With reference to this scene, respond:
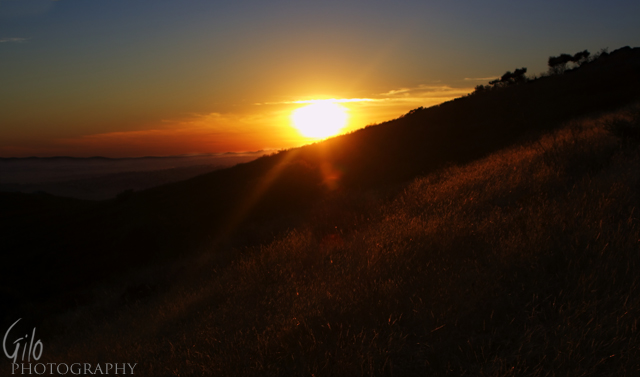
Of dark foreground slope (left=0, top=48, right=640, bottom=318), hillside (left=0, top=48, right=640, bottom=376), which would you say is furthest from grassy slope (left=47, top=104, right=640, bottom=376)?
dark foreground slope (left=0, top=48, right=640, bottom=318)

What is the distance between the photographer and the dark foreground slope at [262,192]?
12594 mm

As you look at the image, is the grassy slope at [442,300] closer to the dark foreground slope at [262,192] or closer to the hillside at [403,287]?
the hillside at [403,287]

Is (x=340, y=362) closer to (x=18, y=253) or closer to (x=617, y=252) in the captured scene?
(x=617, y=252)

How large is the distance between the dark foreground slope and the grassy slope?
4.66 metres

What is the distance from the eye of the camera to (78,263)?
13.2 m

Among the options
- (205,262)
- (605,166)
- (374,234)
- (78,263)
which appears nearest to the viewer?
(374,234)

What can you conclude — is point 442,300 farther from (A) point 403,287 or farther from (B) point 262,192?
(B) point 262,192

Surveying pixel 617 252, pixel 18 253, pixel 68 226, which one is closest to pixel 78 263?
pixel 18 253

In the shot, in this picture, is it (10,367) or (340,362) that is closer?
(340,362)

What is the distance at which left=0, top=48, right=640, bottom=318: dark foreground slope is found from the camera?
1259 centimetres

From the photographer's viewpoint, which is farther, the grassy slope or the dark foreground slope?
the dark foreground slope

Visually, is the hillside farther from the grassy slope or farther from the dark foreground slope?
the dark foreground slope

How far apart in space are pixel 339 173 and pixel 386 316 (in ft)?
45.0

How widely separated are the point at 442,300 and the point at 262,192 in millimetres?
13492
